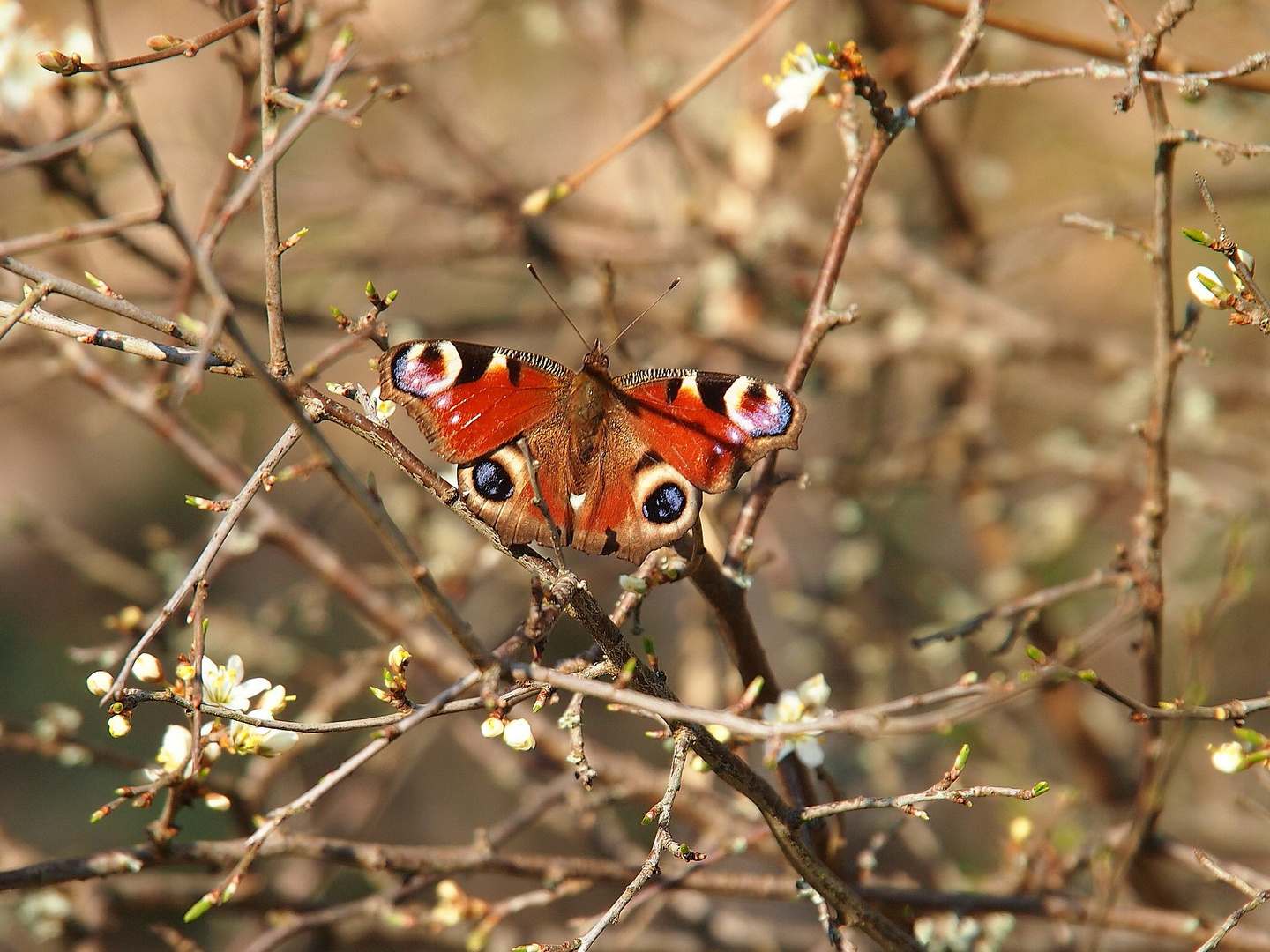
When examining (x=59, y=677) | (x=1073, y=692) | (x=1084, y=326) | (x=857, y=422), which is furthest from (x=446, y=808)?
(x=1084, y=326)

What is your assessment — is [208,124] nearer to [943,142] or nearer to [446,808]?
[943,142]

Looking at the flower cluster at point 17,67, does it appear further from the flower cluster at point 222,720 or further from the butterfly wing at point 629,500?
the butterfly wing at point 629,500

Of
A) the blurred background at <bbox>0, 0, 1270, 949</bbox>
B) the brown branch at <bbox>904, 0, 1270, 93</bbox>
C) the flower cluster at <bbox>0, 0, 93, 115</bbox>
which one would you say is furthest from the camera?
the blurred background at <bbox>0, 0, 1270, 949</bbox>

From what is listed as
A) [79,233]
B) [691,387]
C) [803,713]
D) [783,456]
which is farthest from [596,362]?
[783,456]

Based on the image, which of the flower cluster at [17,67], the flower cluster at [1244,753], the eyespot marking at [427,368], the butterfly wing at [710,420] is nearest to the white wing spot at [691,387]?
the butterfly wing at [710,420]

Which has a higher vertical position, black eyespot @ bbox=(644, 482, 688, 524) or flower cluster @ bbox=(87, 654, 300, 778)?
black eyespot @ bbox=(644, 482, 688, 524)

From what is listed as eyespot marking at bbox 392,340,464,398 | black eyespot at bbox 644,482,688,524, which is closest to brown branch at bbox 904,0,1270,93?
black eyespot at bbox 644,482,688,524

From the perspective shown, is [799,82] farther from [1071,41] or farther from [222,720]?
[222,720]

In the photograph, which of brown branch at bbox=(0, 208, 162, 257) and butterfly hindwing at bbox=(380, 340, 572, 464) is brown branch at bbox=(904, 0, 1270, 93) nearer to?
butterfly hindwing at bbox=(380, 340, 572, 464)

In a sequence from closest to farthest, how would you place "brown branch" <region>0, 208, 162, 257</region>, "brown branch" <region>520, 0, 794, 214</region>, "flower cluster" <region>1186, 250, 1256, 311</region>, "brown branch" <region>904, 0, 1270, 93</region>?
"brown branch" <region>0, 208, 162, 257</region> → "flower cluster" <region>1186, 250, 1256, 311</region> → "brown branch" <region>520, 0, 794, 214</region> → "brown branch" <region>904, 0, 1270, 93</region>
